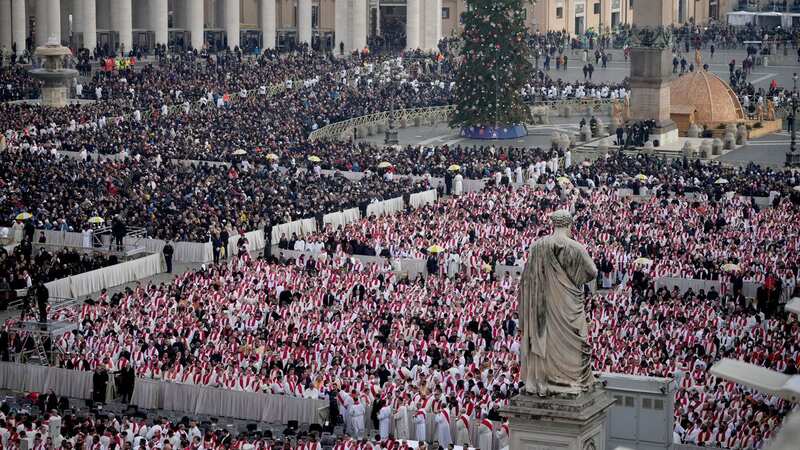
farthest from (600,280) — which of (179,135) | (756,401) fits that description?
Answer: (179,135)

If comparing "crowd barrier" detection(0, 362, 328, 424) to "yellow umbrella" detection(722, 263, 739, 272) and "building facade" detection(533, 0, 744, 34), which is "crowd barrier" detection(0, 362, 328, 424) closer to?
"yellow umbrella" detection(722, 263, 739, 272)

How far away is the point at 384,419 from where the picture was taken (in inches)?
1171

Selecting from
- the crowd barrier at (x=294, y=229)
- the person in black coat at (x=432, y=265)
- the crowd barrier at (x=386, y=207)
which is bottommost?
the person in black coat at (x=432, y=265)

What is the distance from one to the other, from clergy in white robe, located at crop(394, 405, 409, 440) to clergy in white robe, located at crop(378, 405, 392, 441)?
13 centimetres

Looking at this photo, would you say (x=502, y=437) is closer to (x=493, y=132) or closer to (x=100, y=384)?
(x=100, y=384)

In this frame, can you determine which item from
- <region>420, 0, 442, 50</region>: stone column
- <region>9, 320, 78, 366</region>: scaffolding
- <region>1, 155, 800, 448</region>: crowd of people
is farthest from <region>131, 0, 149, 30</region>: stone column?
<region>9, 320, 78, 366</region>: scaffolding

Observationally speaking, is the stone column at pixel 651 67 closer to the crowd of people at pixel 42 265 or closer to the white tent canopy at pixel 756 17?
the crowd of people at pixel 42 265

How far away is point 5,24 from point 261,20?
67.9 feet

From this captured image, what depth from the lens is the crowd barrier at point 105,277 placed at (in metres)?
41.2

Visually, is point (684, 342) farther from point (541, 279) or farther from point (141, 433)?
point (541, 279)

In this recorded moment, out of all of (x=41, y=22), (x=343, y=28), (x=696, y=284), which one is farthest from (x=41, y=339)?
(x=343, y=28)

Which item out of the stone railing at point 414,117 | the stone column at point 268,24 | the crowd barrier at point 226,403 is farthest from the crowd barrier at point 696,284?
the stone column at point 268,24

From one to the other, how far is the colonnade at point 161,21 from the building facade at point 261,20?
0.17 feet

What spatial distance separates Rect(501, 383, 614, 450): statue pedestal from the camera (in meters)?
17.0
